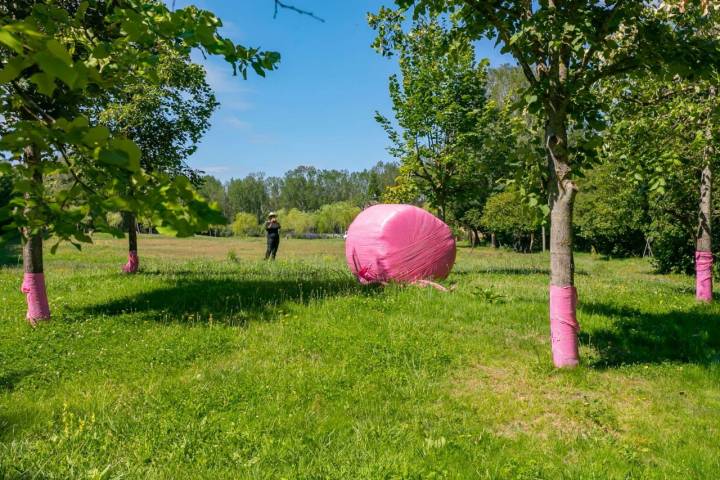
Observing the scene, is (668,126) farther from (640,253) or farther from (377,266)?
(640,253)

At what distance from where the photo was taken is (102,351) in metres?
7.31

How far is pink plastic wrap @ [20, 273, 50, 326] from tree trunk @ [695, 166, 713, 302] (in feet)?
45.1

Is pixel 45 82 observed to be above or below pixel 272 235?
above

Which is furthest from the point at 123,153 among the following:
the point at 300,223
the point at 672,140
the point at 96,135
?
the point at 300,223

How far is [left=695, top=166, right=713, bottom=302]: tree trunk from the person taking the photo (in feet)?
37.6

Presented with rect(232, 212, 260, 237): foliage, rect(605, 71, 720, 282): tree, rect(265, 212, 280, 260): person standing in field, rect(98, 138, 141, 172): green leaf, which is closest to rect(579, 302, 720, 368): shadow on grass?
rect(605, 71, 720, 282): tree

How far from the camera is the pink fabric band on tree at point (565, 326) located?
6621 mm

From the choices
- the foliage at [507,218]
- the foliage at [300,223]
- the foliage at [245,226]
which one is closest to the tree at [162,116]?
the foliage at [507,218]

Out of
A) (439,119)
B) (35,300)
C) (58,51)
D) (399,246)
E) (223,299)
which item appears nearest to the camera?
(58,51)

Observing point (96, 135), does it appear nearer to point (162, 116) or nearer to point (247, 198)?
point (162, 116)

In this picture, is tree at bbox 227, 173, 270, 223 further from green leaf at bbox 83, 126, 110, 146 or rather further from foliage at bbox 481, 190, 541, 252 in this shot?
green leaf at bbox 83, 126, 110, 146

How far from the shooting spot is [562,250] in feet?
21.7

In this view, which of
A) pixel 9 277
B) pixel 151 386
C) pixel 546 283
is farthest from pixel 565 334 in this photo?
pixel 9 277

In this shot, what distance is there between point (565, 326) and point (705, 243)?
7.39 meters
